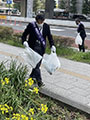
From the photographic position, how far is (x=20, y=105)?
129 inches

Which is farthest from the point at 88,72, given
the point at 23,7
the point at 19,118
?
the point at 23,7

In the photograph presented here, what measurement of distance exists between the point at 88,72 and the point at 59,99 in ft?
10.0

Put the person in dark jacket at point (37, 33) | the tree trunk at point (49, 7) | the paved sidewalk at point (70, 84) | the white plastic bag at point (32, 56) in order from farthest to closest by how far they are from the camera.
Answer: the tree trunk at point (49, 7) < the person in dark jacket at point (37, 33) < the white plastic bag at point (32, 56) < the paved sidewalk at point (70, 84)

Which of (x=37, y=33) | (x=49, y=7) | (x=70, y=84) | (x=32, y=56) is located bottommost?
(x=70, y=84)

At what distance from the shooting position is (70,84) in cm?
529

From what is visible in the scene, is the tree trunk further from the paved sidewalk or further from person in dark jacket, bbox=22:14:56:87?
person in dark jacket, bbox=22:14:56:87

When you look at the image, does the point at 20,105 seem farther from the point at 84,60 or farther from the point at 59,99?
the point at 84,60

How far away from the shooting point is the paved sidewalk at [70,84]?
152 inches

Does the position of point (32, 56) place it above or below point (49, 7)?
above

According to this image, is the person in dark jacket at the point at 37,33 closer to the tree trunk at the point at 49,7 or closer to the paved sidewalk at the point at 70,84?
the paved sidewalk at the point at 70,84

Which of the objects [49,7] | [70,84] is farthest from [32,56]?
[49,7]

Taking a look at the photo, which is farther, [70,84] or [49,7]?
[49,7]

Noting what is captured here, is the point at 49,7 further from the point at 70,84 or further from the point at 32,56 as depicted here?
the point at 32,56

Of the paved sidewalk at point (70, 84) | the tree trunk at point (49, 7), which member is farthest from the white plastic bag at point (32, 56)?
the tree trunk at point (49, 7)
